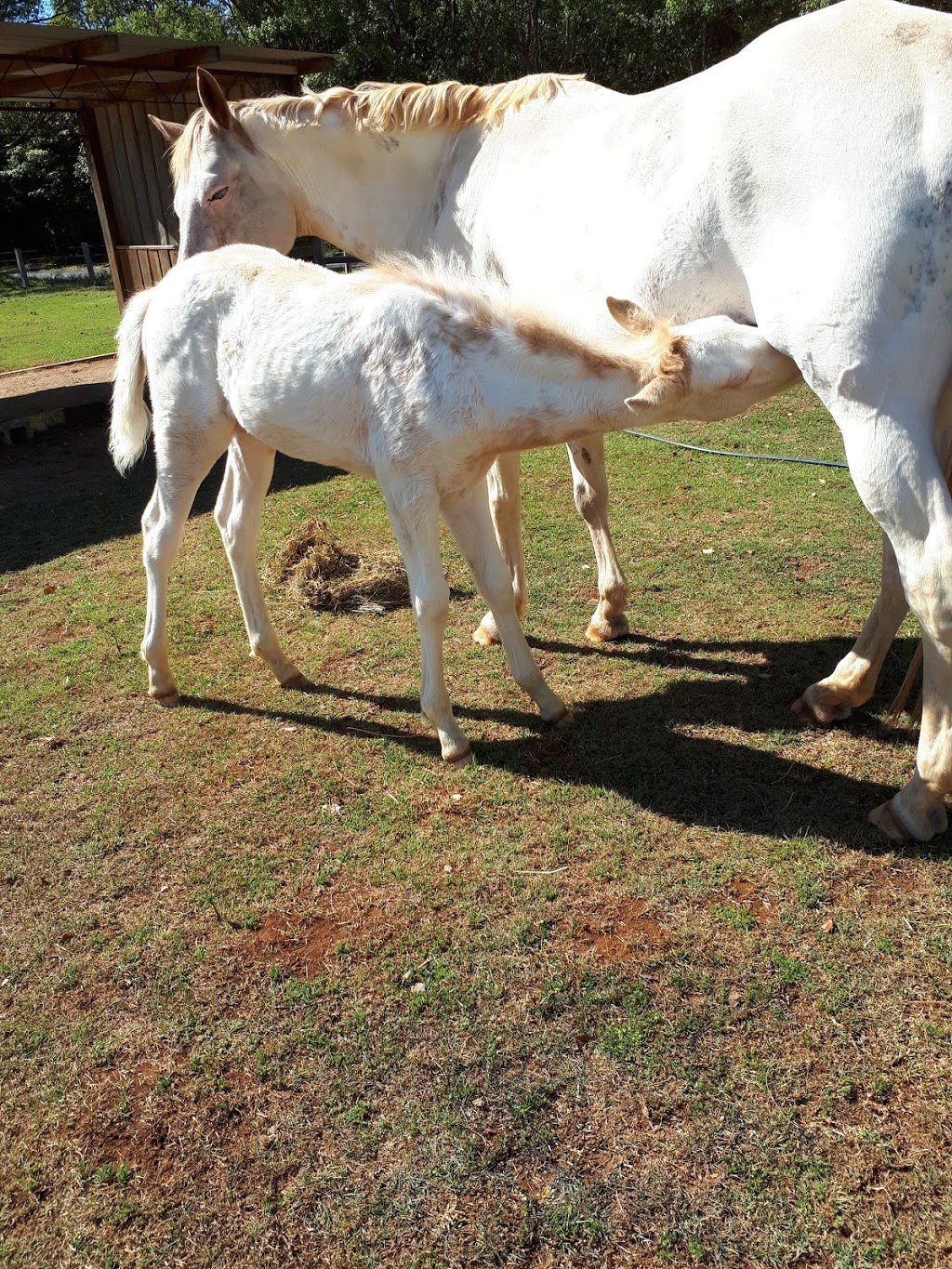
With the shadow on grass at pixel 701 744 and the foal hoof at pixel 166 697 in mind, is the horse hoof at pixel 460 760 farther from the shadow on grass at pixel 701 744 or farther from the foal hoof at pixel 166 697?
the foal hoof at pixel 166 697

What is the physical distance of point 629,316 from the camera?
290 centimetres

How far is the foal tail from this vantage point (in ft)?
13.6

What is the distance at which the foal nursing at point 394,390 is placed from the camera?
2.94m

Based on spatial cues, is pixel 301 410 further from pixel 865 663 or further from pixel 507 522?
pixel 865 663

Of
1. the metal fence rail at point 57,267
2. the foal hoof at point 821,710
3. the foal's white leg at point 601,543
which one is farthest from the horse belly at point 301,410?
the metal fence rail at point 57,267

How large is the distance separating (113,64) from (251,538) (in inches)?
315

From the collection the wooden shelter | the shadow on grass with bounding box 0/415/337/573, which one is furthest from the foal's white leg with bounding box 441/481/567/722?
the wooden shelter

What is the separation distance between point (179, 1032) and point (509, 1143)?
1.01 metres

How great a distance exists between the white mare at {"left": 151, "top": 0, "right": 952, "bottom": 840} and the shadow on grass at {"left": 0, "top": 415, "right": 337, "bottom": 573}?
357 cm

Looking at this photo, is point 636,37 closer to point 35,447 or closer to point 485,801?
point 35,447

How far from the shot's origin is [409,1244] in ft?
6.43

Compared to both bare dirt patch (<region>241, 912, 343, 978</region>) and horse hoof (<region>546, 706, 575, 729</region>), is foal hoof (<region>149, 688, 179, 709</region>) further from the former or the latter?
horse hoof (<region>546, 706, 575, 729</region>)

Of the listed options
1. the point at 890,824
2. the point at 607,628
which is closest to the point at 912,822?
the point at 890,824

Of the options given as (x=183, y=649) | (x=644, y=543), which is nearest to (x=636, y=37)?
(x=644, y=543)
